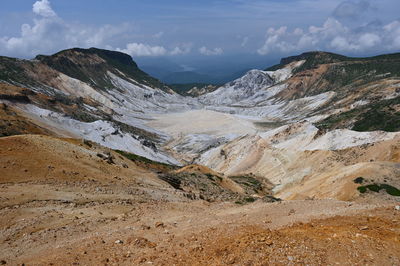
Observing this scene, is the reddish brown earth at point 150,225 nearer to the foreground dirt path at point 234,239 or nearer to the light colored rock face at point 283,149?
the foreground dirt path at point 234,239

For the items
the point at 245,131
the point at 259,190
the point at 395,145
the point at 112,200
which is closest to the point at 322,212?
the point at 112,200

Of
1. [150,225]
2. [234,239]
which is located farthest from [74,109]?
→ [234,239]

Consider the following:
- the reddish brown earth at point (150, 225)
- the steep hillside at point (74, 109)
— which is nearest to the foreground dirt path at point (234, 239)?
the reddish brown earth at point (150, 225)

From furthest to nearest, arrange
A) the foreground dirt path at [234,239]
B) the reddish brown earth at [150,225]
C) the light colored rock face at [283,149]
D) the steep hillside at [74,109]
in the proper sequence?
the steep hillside at [74,109] < the light colored rock face at [283,149] < the reddish brown earth at [150,225] < the foreground dirt path at [234,239]

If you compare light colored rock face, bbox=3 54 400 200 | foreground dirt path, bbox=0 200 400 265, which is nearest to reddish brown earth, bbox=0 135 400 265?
foreground dirt path, bbox=0 200 400 265

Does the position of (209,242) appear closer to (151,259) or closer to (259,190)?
(151,259)

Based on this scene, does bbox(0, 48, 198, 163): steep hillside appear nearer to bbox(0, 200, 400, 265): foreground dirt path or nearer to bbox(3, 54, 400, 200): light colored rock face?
bbox(3, 54, 400, 200): light colored rock face

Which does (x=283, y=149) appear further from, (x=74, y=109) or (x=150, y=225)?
(x=74, y=109)

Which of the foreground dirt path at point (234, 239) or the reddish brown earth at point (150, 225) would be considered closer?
the foreground dirt path at point (234, 239)

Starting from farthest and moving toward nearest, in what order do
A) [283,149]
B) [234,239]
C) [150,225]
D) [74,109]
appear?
[74,109], [283,149], [150,225], [234,239]
